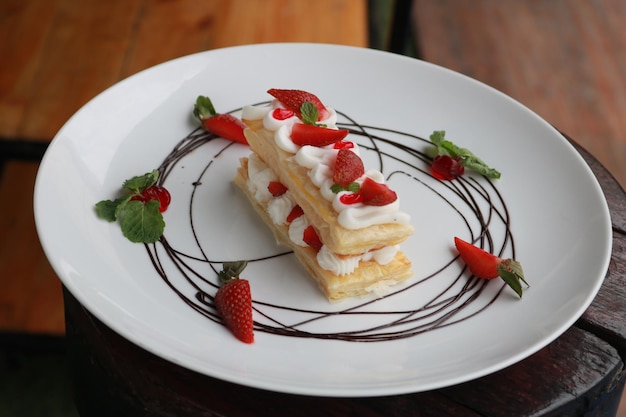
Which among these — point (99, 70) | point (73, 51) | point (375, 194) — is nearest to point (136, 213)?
point (375, 194)

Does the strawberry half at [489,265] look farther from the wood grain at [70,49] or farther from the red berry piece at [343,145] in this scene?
the wood grain at [70,49]

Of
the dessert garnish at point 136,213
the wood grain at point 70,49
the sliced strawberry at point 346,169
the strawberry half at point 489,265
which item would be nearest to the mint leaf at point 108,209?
the dessert garnish at point 136,213

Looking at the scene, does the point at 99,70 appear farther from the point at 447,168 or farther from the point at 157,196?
the point at 447,168

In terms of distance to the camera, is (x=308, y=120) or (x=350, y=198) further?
(x=308, y=120)

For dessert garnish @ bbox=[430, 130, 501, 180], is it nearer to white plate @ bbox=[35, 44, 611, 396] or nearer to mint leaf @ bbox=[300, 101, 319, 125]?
white plate @ bbox=[35, 44, 611, 396]

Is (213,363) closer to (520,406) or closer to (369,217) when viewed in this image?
(369,217)

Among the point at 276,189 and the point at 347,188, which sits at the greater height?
the point at 347,188

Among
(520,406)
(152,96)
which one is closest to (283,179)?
(152,96)
